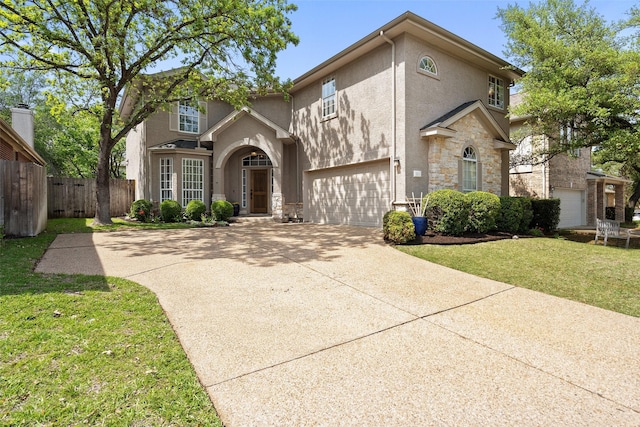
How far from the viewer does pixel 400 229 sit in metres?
8.10

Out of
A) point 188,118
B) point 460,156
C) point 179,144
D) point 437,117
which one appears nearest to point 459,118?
point 437,117

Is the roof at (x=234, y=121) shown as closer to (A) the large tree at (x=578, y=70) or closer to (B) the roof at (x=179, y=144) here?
(B) the roof at (x=179, y=144)

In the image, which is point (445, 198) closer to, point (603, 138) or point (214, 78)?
point (603, 138)

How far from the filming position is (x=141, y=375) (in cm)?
240

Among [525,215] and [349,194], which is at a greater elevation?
[349,194]

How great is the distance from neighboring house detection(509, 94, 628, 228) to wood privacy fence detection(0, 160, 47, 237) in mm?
17356

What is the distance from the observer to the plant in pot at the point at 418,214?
29.0ft

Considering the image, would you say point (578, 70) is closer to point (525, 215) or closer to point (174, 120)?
point (525, 215)

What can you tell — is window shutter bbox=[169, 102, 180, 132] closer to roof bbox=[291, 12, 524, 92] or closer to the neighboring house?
roof bbox=[291, 12, 524, 92]

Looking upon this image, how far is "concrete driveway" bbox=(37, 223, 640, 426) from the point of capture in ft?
7.13

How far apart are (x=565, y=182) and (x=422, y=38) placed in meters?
12.6

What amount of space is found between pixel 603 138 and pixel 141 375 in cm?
1395

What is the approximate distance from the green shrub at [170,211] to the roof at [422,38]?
767 centimetres

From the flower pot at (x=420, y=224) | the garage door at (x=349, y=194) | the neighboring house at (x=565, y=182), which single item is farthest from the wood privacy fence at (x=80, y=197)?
the neighboring house at (x=565, y=182)
